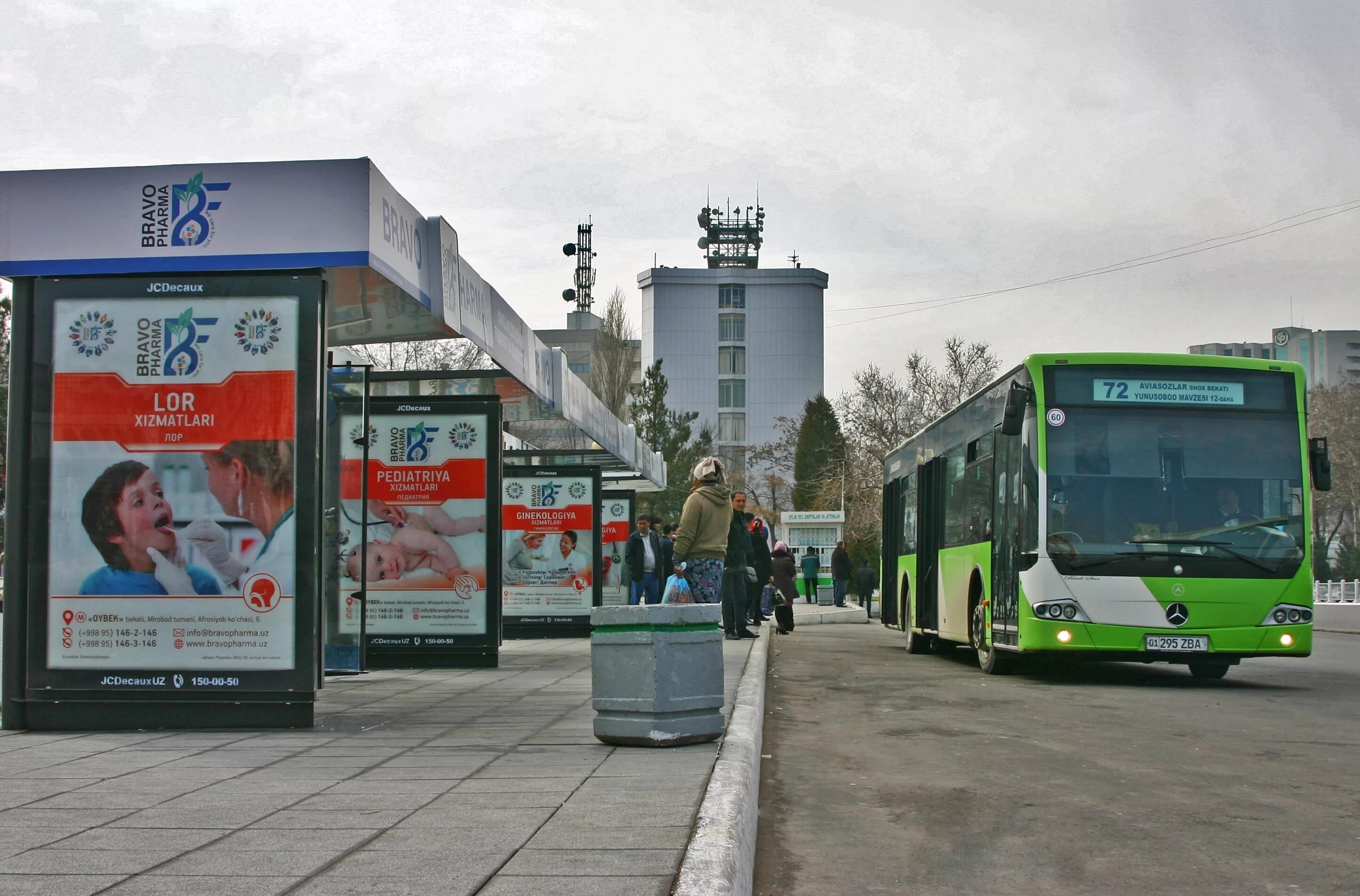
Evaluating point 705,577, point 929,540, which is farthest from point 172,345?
point 929,540

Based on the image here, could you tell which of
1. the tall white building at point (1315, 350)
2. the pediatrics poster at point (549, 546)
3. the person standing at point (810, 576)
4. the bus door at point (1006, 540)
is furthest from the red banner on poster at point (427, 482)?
the tall white building at point (1315, 350)

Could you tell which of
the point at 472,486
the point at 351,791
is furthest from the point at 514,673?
the point at 351,791

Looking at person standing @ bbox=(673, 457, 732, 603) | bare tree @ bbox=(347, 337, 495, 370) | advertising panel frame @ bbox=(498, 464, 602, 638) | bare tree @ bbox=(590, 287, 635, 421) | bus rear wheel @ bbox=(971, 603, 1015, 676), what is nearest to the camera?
person standing @ bbox=(673, 457, 732, 603)

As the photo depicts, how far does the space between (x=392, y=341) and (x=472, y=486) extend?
101 inches

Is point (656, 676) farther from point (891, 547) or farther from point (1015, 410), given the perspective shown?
point (891, 547)

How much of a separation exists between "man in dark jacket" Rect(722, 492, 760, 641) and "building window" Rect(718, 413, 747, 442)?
302 feet

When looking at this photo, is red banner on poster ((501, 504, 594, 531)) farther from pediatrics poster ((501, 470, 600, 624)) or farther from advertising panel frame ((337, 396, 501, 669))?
advertising panel frame ((337, 396, 501, 669))

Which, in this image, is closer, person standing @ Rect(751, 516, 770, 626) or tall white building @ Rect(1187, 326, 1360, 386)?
person standing @ Rect(751, 516, 770, 626)

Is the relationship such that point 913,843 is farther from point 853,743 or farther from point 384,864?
point 853,743

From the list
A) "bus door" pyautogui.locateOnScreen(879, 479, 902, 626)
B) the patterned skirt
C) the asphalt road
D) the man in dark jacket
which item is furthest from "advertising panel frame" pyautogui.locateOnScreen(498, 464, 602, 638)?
→ the asphalt road

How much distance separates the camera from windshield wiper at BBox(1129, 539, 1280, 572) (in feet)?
41.8

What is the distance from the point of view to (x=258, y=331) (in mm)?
8219

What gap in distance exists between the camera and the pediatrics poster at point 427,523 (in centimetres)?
1360

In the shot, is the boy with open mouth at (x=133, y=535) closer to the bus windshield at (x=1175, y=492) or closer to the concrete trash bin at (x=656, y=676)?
the concrete trash bin at (x=656, y=676)
